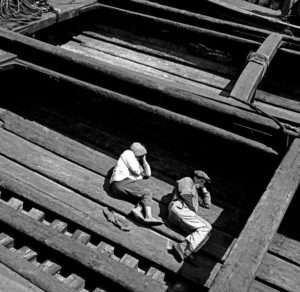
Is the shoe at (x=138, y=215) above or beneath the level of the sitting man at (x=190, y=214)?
beneath

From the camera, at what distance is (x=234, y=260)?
8.21 feet

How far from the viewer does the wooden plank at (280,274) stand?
130 inches

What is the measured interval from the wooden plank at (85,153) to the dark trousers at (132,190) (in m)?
0.18

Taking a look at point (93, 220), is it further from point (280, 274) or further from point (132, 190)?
point (280, 274)

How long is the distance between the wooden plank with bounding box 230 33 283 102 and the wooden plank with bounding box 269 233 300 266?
1.38m

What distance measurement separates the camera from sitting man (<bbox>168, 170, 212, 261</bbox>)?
136 inches

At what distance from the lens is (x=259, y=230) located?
2752 mm

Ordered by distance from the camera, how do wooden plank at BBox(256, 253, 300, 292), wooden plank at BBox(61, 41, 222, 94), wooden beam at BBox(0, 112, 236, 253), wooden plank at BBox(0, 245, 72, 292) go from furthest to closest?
wooden plank at BBox(61, 41, 222, 94) → wooden beam at BBox(0, 112, 236, 253) → wooden plank at BBox(256, 253, 300, 292) → wooden plank at BBox(0, 245, 72, 292)

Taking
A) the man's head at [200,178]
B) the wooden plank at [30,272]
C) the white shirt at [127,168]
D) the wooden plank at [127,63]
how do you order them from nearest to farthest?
the wooden plank at [30,272] < the man's head at [200,178] < the white shirt at [127,168] < the wooden plank at [127,63]

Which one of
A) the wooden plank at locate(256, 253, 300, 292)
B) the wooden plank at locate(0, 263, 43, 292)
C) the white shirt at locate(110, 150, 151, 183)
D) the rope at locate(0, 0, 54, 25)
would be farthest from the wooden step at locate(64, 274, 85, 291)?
the rope at locate(0, 0, 54, 25)

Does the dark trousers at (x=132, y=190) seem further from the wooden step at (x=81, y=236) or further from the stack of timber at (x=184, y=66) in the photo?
the stack of timber at (x=184, y=66)

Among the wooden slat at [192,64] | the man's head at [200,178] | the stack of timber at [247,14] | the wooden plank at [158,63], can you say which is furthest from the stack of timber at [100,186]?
the stack of timber at [247,14]

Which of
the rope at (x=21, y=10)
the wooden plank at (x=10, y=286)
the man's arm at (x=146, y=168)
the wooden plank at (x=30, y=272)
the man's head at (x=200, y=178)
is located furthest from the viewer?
the rope at (x=21, y=10)

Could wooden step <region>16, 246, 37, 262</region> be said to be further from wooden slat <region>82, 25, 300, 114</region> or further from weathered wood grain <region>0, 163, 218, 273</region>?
wooden slat <region>82, 25, 300, 114</region>
